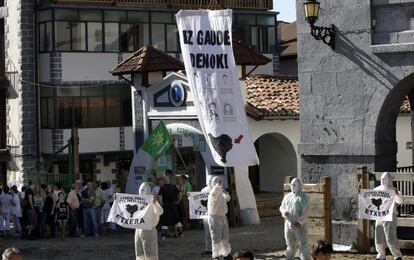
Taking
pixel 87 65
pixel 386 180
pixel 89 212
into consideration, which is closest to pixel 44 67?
pixel 87 65

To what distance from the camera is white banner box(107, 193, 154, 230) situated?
50.8 feet

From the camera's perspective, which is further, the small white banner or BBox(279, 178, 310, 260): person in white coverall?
the small white banner

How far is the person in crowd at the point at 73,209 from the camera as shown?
72.9ft

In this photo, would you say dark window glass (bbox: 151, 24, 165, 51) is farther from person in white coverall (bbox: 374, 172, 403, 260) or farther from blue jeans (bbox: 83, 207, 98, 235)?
person in white coverall (bbox: 374, 172, 403, 260)

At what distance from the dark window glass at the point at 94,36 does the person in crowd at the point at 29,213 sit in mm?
12985

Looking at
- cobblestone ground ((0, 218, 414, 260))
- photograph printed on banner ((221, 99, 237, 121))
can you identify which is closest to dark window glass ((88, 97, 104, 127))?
cobblestone ground ((0, 218, 414, 260))

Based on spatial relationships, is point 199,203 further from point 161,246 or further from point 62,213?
point 62,213

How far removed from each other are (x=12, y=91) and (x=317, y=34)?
65.3ft

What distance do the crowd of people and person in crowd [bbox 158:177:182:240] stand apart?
2.32 metres

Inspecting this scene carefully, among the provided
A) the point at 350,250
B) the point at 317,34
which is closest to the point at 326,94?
the point at 317,34

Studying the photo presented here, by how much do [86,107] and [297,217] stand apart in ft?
68.3

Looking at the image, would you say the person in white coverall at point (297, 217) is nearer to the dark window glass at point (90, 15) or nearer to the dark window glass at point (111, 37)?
the dark window glass at point (90, 15)

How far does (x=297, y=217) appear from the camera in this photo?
15328mm

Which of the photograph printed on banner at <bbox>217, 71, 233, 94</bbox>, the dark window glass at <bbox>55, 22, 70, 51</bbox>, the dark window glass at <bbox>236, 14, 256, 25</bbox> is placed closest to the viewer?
the photograph printed on banner at <bbox>217, 71, 233, 94</bbox>
